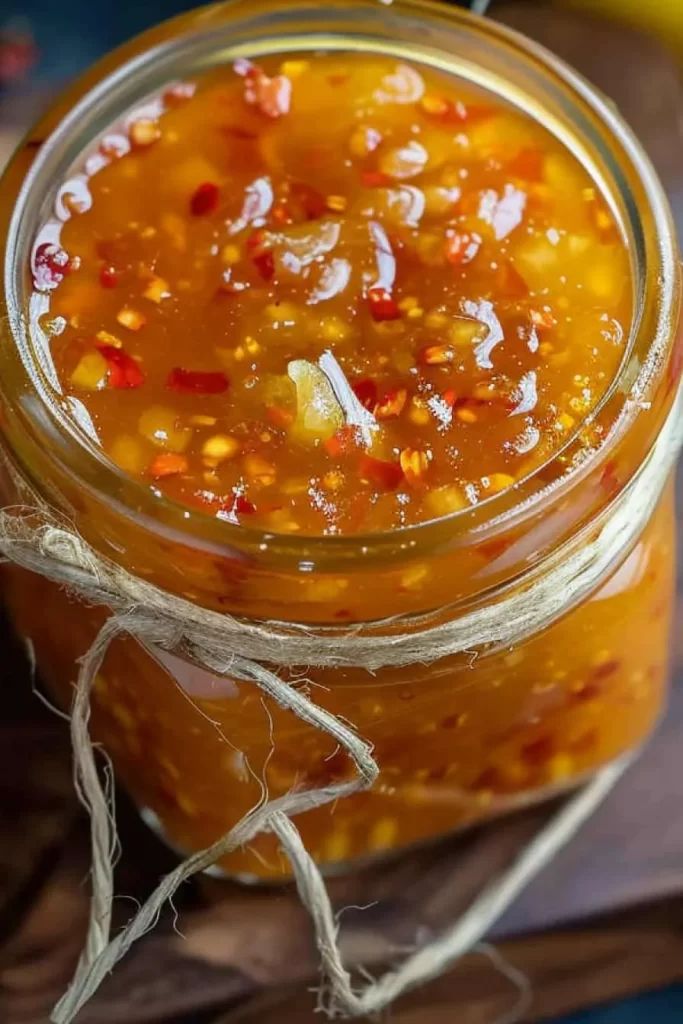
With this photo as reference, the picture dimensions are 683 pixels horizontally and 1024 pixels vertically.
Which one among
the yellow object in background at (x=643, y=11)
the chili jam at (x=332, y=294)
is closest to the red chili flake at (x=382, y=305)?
the chili jam at (x=332, y=294)

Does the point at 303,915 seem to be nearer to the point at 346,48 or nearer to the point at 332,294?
the point at 332,294

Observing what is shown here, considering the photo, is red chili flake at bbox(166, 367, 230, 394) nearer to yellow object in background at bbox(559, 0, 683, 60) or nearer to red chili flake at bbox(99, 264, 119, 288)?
red chili flake at bbox(99, 264, 119, 288)

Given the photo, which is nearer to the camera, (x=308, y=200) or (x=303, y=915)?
(x=308, y=200)

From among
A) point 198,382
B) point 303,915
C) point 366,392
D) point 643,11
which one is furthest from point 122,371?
point 643,11

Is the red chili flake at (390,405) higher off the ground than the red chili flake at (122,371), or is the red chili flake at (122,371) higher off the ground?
the red chili flake at (122,371)

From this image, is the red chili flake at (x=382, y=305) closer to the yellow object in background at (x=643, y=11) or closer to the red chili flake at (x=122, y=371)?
the red chili flake at (x=122, y=371)

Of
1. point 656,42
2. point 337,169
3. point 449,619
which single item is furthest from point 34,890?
point 656,42
